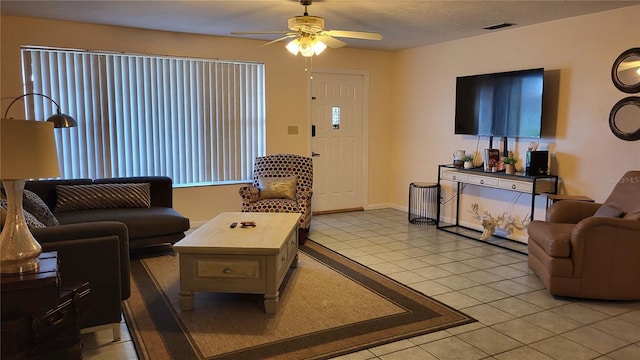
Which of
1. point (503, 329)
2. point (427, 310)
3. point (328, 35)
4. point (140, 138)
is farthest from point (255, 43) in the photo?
point (503, 329)

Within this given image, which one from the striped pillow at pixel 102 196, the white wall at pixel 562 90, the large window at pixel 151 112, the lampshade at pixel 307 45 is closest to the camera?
the lampshade at pixel 307 45

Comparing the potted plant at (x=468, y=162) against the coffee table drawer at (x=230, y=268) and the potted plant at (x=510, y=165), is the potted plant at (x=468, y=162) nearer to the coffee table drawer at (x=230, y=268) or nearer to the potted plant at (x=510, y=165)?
the potted plant at (x=510, y=165)

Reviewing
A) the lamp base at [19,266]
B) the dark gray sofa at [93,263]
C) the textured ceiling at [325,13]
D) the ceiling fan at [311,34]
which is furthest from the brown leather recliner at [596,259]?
the lamp base at [19,266]

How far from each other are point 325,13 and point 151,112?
248cm

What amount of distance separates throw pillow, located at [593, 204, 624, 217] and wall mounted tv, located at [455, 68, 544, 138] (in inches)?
43.5

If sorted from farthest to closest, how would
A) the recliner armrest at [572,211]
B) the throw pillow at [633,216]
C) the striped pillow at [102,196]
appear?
the striped pillow at [102,196]
the recliner armrest at [572,211]
the throw pillow at [633,216]

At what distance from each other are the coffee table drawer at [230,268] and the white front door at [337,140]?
11.8 feet

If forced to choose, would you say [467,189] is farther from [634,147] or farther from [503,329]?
[503,329]

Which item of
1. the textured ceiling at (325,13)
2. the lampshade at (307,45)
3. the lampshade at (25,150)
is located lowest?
the lampshade at (25,150)

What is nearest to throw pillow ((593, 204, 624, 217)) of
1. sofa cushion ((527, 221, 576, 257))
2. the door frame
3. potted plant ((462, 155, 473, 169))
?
sofa cushion ((527, 221, 576, 257))

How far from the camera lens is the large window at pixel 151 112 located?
5.17 metres

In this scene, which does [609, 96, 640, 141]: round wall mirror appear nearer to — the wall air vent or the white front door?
the wall air vent

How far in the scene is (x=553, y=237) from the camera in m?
3.58

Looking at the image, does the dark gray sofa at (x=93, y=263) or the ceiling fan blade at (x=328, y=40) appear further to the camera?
the ceiling fan blade at (x=328, y=40)
